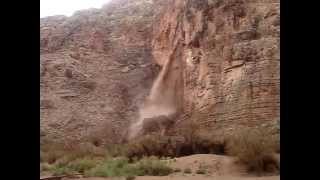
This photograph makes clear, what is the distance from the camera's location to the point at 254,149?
13.7m

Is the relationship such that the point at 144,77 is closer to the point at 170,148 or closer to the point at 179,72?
the point at 179,72

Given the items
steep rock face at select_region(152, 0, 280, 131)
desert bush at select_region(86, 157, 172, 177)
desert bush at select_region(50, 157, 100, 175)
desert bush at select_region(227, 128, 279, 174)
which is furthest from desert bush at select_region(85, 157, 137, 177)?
steep rock face at select_region(152, 0, 280, 131)

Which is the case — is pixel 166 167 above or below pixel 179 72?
below

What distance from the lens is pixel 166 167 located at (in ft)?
45.2

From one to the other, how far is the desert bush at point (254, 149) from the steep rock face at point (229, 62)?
678 mm

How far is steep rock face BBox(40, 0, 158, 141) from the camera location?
20.3m

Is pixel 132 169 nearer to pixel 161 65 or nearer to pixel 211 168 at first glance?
pixel 211 168

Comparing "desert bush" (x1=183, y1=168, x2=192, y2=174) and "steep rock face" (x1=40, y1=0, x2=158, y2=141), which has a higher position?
"steep rock face" (x1=40, y1=0, x2=158, y2=141)

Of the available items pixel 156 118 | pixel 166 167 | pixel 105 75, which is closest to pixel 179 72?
pixel 156 118

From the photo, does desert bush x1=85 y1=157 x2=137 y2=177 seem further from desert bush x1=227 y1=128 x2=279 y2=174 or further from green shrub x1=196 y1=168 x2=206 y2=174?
desert bush x1=227 y1=128 x2=279 y2=174

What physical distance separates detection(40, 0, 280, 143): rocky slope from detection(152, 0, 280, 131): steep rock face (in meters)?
0.03

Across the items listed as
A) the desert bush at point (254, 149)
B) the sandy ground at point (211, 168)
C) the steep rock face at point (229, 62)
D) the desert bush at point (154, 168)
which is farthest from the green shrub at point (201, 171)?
the steep rock face at point (229, 62)

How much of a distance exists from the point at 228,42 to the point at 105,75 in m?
6.88

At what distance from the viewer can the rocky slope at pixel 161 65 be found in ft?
54.0
